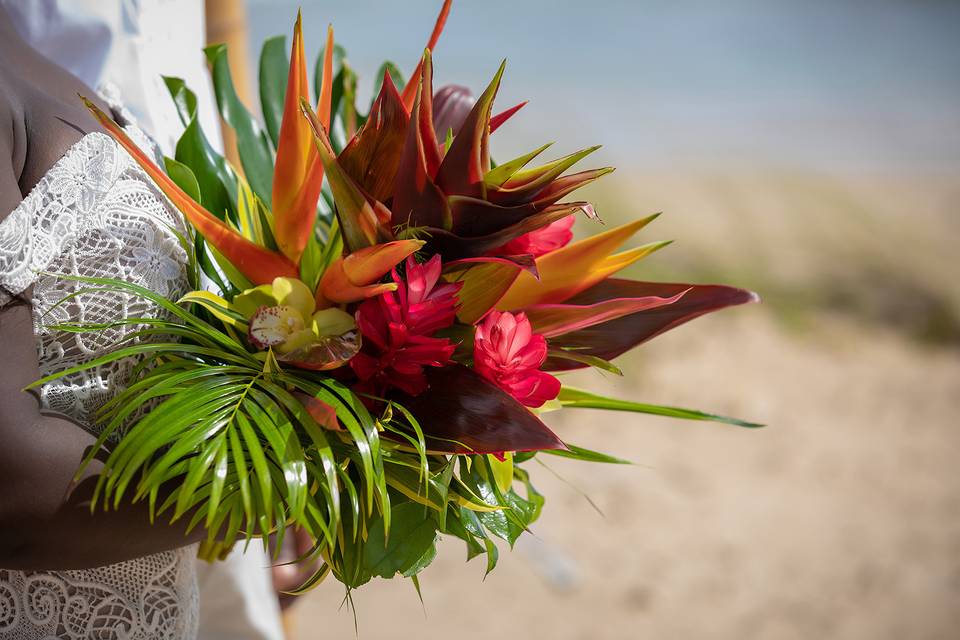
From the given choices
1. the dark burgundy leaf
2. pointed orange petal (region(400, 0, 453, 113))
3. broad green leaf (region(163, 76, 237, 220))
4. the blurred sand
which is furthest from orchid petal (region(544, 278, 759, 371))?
the blurred sand

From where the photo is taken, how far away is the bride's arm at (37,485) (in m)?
0.62

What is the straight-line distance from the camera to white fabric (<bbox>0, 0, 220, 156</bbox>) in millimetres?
966

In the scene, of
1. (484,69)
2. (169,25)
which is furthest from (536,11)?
(169,25)

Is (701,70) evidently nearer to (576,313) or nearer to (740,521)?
(740,521)

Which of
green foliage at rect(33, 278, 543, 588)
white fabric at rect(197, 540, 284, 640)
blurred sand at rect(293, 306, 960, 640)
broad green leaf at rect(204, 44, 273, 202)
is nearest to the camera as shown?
green foliage at rect(33, 278, 543, 588)

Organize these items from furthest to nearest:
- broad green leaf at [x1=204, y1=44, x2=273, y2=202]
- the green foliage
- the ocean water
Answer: the ocean water < broad green leaf at [x1=204, y1=44, x2=273, y2=202] < the green foliage

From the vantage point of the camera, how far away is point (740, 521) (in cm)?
307

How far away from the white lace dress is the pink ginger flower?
0.28 metres

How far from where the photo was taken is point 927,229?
5773 mm

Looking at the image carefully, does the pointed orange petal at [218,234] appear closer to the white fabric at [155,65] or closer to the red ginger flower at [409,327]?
the red ginger flower at [409,327]

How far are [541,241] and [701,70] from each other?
31.6 ft

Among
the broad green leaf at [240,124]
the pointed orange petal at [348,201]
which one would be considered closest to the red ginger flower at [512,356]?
the pointed orange petal at [348,201]

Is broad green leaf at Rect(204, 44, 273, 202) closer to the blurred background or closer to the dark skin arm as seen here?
the dark skin arm

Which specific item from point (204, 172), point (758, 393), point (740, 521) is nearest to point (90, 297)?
point (204, 172)
